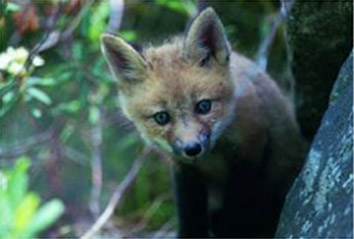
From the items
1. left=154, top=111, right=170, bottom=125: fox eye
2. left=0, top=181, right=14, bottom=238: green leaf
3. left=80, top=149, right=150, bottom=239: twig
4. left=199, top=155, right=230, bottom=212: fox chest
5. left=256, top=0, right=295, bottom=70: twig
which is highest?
left=256, top=0, right=295, bottom=70: twig

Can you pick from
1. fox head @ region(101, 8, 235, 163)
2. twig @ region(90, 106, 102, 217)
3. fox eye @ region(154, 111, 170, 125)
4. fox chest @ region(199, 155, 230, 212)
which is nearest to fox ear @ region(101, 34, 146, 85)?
fox head @ region(101, 8, 235, 163)

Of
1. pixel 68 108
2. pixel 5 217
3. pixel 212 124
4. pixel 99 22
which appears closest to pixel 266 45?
pixel 99 22

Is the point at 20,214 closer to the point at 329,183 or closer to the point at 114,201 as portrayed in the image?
the point at 329,183

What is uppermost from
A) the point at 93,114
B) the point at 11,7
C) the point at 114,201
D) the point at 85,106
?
the point at 11,7

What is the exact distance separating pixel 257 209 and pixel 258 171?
25cm

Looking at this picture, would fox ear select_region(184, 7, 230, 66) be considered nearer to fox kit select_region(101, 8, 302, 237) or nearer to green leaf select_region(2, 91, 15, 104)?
fox kit select_region(101, 8, 302, 237)

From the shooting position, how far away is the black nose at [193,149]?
13.1 ft

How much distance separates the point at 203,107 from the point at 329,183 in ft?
4.35

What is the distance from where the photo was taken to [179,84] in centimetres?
432

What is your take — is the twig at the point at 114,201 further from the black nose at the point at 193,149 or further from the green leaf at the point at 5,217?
the green leaf at the point at 5,217

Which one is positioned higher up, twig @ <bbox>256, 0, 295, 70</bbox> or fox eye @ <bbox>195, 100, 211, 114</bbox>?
twig @ <bbox>256, 0, 295, 70</bbox>

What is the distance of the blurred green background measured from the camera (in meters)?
5.18

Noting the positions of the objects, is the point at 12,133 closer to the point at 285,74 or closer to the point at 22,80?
the point at 22,80

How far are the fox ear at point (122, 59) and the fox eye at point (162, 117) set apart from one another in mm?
256
